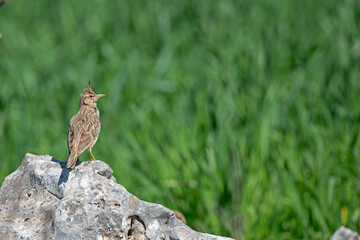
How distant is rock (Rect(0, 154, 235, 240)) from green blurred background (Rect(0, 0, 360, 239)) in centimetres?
176

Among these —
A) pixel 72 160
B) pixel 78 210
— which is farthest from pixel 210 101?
pixel 78 210

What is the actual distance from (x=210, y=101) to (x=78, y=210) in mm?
3581

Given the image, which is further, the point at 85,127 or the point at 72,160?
the point at 85,127

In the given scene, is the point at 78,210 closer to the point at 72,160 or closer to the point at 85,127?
the point at 72,160

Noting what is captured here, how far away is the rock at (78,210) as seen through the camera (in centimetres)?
234

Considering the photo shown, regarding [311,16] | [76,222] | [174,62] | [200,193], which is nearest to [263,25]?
[311,16]

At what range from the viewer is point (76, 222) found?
91.4 inches

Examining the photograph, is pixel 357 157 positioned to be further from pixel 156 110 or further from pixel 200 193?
pixel 156 110

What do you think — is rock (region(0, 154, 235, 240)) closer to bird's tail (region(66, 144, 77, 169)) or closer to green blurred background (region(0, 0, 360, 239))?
bird's tail (region(66, 144, 77, 169))

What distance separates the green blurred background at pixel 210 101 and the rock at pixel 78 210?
1762 millimetres

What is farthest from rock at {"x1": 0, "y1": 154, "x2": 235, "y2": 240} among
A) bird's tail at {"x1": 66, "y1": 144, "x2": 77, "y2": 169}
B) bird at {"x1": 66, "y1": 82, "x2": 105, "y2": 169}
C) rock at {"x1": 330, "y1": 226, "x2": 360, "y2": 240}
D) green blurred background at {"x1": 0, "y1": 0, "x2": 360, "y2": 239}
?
green blurred background at {"x1": 0, "y1": 0, "x2": 360, "y2": 239}

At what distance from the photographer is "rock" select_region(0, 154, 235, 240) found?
2340 mm

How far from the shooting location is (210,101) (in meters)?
5.81

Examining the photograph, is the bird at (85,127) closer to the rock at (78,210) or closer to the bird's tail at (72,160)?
the bird's tail at (72,160)
